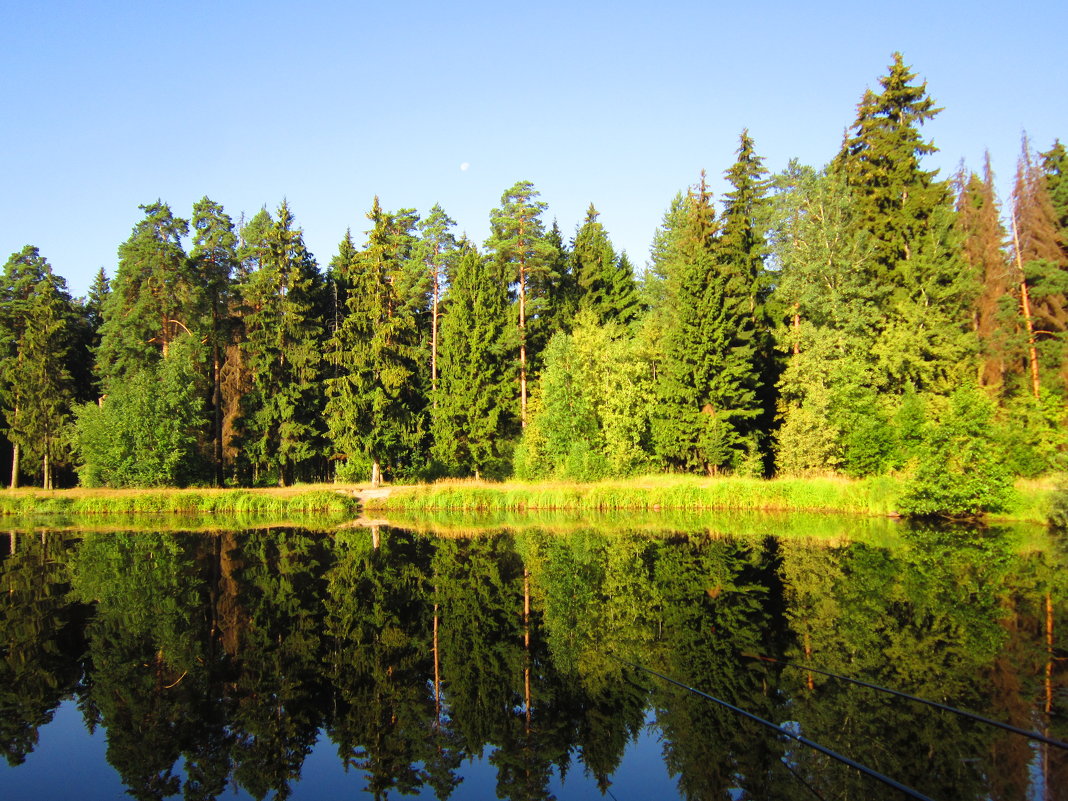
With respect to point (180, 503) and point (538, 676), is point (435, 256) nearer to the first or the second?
point (180, 503)

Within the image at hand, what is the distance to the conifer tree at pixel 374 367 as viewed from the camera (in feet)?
131

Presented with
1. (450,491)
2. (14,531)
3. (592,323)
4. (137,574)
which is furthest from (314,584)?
(592,323)

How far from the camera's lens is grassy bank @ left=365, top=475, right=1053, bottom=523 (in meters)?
A: 27.4

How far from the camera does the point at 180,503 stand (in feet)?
115

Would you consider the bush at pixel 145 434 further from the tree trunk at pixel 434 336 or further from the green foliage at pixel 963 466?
the green foliage at pixel 963 466

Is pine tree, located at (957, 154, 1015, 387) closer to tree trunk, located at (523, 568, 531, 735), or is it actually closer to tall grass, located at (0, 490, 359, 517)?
tree trunk, located at (523, 568, 531, 735)

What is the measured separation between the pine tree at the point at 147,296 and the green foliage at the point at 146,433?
4.72 metres

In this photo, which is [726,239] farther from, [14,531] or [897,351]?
[14,531]

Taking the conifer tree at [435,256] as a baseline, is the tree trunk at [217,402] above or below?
below

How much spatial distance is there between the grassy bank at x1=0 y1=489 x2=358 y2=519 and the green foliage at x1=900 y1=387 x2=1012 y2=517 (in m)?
25.8

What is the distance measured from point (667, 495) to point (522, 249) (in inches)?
839

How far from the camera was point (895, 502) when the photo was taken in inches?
1064

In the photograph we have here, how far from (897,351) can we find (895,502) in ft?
34.9

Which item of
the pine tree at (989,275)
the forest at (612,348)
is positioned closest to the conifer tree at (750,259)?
the forest at (612,348)
